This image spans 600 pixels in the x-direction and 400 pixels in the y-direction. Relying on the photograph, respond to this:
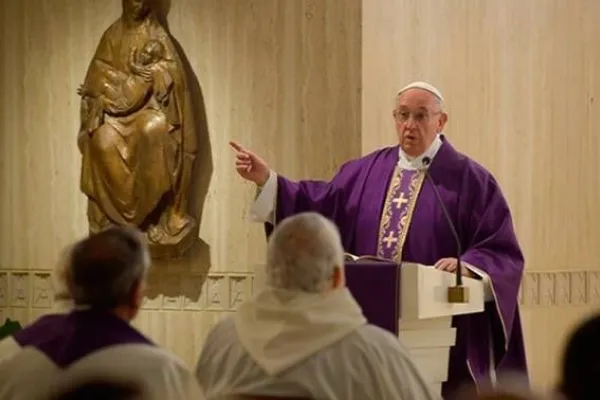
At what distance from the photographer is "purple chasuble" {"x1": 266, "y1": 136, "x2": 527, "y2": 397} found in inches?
211

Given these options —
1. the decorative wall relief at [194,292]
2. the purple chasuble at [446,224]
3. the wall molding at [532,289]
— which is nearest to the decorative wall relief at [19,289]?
the wall molding at [532,289]

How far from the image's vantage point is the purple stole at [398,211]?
5.64m

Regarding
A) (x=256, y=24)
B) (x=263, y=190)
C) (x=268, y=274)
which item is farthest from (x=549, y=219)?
(x=268, y=274)

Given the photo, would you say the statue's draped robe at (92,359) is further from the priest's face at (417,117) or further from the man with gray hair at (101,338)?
the priest's face at (417,117)

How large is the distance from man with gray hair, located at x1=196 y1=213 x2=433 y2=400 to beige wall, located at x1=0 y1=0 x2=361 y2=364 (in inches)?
134

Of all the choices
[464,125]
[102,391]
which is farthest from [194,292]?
[102,391]

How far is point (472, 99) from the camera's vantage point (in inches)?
316

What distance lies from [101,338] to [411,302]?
1575 millimetres

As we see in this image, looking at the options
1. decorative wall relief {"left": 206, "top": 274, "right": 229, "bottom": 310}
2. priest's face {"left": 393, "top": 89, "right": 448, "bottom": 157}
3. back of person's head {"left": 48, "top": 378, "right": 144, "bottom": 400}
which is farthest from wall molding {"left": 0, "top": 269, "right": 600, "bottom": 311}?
back of person's head {"left": 48, "top": 378, "right": 144, "bottom": 400}

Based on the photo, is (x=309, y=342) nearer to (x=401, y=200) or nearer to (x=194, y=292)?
(x=401, y=200)

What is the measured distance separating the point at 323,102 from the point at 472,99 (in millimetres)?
1355

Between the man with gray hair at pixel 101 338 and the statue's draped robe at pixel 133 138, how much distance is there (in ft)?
13.3

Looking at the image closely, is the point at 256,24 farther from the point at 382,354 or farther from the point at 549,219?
the point at 382,354

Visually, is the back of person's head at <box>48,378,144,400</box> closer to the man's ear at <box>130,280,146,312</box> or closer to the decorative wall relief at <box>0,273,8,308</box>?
the man's ear at <box>130,280,146,312</box>
